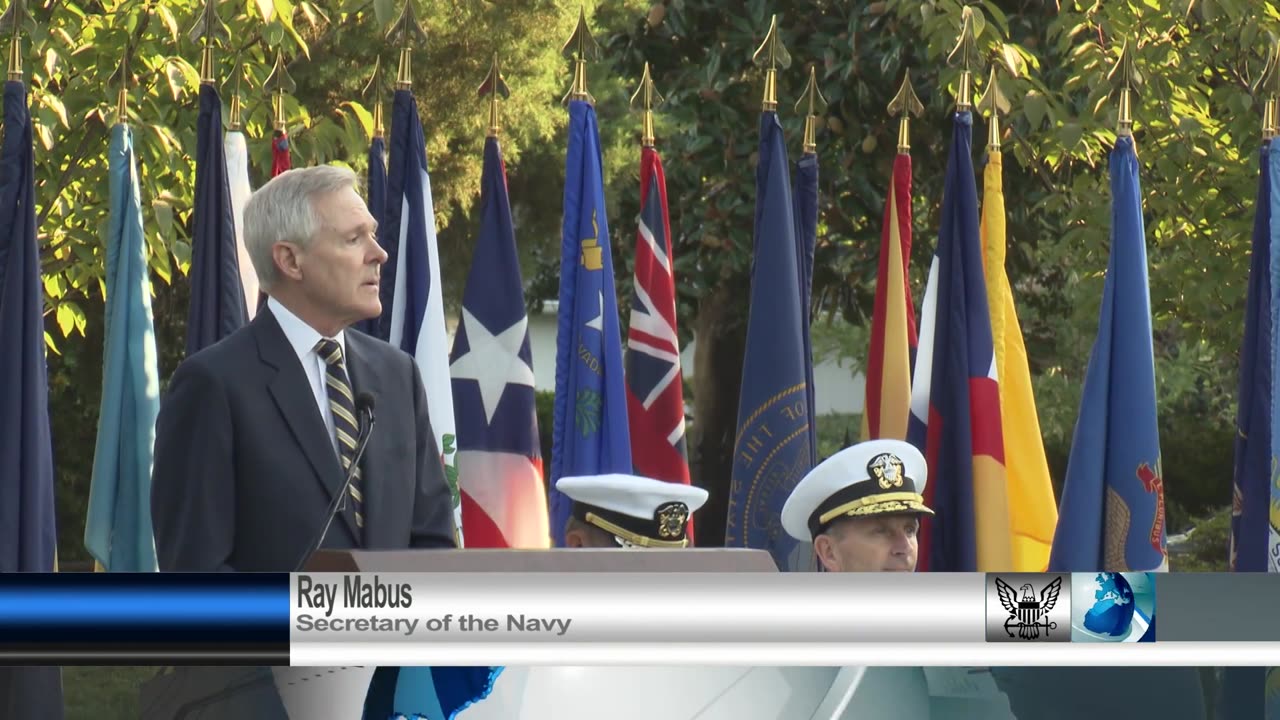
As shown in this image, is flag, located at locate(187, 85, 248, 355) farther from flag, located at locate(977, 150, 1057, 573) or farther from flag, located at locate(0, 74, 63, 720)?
flag, located at locate(977, 150, 1057, 573)

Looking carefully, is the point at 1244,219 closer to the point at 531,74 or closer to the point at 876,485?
the point at 876,485

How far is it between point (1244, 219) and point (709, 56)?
2.93 metres

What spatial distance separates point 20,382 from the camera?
17.6ft

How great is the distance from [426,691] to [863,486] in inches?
114

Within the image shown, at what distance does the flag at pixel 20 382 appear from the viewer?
17.4 feet

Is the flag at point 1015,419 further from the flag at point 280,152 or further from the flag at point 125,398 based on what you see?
the flag at point 125,398

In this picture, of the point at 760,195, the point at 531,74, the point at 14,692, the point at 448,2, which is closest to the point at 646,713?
the point at 14,692

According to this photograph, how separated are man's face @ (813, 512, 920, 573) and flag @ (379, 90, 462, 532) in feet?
5.80

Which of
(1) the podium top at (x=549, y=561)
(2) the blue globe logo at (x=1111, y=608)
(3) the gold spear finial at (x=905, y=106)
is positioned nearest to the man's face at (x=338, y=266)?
(1) the podium top at (x=549, y=561)

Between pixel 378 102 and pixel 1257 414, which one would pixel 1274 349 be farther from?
pixel 378 102

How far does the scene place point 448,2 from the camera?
43.8ft

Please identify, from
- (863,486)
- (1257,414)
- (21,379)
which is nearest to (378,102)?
(21,379)

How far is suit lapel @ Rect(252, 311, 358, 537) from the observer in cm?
289

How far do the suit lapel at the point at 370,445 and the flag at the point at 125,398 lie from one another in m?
2.64
